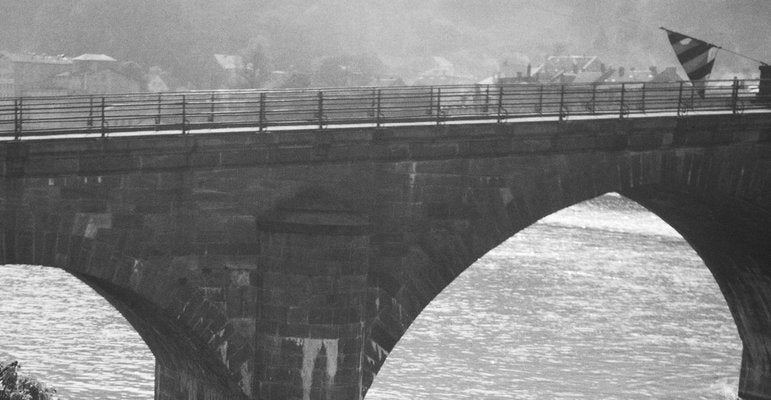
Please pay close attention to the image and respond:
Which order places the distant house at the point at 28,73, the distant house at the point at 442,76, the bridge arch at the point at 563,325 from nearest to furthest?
1. the bridge arch at the point at 563,325
2. the distant house at the point at 28,73
3. the distant house at the point at 442,76

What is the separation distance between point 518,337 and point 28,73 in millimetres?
78255

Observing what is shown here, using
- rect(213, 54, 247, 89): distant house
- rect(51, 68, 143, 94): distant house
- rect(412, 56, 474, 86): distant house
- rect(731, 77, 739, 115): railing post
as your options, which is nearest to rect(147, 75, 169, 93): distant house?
rect(51, 68, 143, 94): distant house

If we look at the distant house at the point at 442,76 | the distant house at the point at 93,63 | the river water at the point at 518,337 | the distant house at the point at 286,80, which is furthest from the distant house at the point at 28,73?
the distant house at the point at 442,76

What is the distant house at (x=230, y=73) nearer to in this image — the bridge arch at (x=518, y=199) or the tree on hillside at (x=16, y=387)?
the bridge arch at (x=518, y=199)

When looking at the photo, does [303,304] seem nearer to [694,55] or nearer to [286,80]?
[694,55]

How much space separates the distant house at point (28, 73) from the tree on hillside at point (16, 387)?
7889 cm

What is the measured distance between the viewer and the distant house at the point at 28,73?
111 metres

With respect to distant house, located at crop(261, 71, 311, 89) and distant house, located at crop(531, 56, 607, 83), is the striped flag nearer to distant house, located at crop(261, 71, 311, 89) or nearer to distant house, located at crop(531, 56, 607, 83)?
distant house, located at crop(261, 71, 311, 89)

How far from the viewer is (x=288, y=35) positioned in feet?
552

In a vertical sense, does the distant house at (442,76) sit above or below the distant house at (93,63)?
above

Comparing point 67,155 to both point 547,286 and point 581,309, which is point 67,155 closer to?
point 581,309

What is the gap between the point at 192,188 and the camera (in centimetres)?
2731

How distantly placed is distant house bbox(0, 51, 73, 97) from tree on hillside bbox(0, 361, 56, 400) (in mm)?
78894

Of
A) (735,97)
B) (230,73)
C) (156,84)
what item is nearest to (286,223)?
(735,97)
